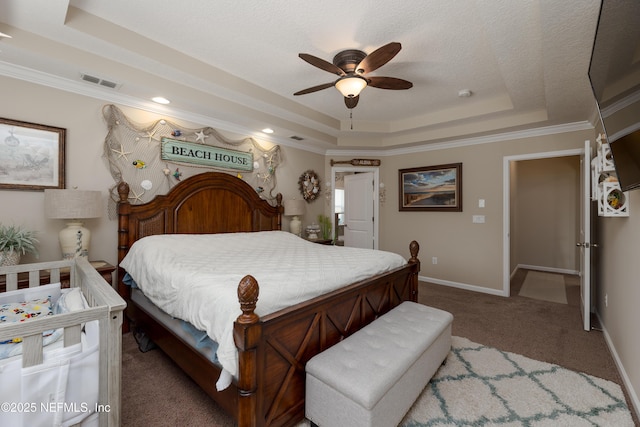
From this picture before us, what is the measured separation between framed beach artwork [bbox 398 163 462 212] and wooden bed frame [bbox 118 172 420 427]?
2.25 metres

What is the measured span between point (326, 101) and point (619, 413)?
3691 mm

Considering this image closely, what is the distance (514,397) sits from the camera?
1.88m

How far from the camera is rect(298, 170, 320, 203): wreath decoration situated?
4.75 metres

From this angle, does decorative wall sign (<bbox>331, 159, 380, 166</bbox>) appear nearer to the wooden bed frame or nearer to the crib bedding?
the wooden bed frame

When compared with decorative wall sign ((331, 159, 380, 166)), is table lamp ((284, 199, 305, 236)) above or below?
below

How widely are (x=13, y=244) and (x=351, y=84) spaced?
2846 millimetres

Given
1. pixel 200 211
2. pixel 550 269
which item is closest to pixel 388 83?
pixel 200 211

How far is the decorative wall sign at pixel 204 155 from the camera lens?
10.5 ft

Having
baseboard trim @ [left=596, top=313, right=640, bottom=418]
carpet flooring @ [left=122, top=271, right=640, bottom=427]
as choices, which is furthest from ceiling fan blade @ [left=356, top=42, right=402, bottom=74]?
baseboard trim @ [left=596, top=313, right=640, bottom=418]

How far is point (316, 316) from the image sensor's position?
1.74 meters

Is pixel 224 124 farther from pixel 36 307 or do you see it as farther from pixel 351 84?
pixel 36 307

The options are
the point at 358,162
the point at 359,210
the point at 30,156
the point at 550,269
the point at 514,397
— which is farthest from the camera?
the point at 550,269

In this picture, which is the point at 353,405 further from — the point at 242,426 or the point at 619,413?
the point at 619,413

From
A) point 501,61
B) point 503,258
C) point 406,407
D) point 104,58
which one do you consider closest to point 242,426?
point 406,407
